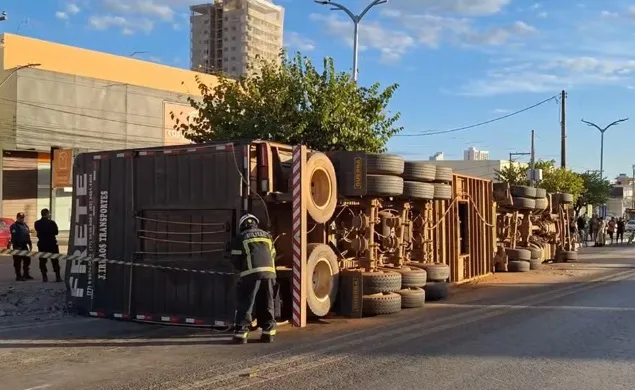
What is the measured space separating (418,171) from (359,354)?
519cm

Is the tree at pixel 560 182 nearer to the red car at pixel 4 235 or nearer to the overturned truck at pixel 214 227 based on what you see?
the red car at pixel 4 235

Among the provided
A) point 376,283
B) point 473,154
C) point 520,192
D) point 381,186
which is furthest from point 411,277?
point 473,154

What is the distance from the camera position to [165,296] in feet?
30.7

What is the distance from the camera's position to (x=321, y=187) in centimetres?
979

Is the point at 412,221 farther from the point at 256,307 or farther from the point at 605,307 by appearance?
the point at 256,307

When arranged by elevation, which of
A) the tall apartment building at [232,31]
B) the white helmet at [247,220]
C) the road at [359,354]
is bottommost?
the road at [359,354]

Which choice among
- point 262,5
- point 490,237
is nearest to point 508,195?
point 490,237

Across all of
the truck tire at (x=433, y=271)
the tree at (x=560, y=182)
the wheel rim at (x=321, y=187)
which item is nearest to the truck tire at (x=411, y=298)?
the truck tire at (x=433, y=271)

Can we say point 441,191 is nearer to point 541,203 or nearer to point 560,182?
point 541,203

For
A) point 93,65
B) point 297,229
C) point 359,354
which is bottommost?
point 359,354

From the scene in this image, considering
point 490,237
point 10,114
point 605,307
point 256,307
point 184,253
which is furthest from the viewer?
point 10,114

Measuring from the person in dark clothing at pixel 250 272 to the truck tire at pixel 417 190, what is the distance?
3.99 metres

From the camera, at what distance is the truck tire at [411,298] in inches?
441

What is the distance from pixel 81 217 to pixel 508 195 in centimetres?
1169
